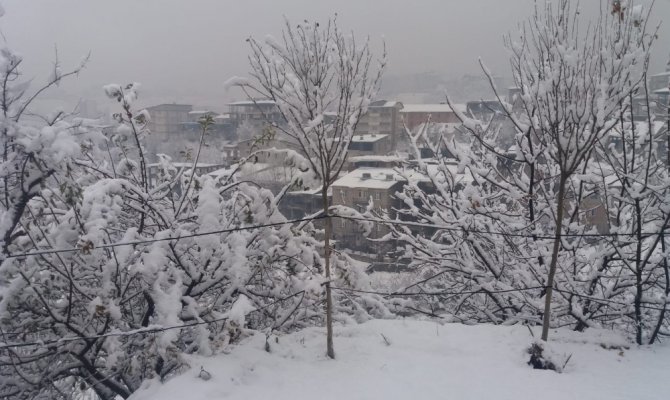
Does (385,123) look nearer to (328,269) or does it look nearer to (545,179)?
(545,179)

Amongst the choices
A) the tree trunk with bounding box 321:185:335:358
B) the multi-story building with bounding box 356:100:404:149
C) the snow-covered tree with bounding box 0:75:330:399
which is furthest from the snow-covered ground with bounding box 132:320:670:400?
the multi-story building with bounding box 356:100:404:149

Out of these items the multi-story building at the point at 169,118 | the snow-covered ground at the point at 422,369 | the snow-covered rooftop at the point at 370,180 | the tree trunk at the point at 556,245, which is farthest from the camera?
the multi-story building at the point at 169,118

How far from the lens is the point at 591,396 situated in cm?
314

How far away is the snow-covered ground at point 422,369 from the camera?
3.17 metres

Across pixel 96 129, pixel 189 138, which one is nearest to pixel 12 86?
pixel 96 129

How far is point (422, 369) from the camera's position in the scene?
140 inches

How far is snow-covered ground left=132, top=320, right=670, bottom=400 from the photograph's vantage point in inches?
125

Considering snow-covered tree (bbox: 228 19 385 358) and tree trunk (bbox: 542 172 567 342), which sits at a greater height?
snow-covered tree (bbox: 228 19 385 358)

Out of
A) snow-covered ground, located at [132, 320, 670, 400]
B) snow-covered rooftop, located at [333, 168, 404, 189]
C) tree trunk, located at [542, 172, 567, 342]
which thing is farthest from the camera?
snow-covered rooftop, located at [333, 168, 404, 189]

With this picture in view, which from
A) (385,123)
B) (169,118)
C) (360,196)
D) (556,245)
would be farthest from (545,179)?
(169,118)

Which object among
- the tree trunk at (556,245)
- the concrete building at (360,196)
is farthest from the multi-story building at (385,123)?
the tree trunk at (556,245)

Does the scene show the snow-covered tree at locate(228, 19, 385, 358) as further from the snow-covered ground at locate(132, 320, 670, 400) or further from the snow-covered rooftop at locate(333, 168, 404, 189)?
the snow-covered rooftop at locate(333, 168, 404, 189)

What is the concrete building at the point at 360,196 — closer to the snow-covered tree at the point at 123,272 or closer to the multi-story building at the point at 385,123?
the snow-covered tree at the point at 123,272

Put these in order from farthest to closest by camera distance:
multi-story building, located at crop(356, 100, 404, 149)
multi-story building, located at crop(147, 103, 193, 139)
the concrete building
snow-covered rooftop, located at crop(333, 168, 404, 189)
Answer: multi-story building, located at crop(147, 103, 193, 139) < multi-story building, located at crop(356, 100, 404, 149) < snow-covered rooftop, located at crop(333, 168, 404, 189) < the concrete building
